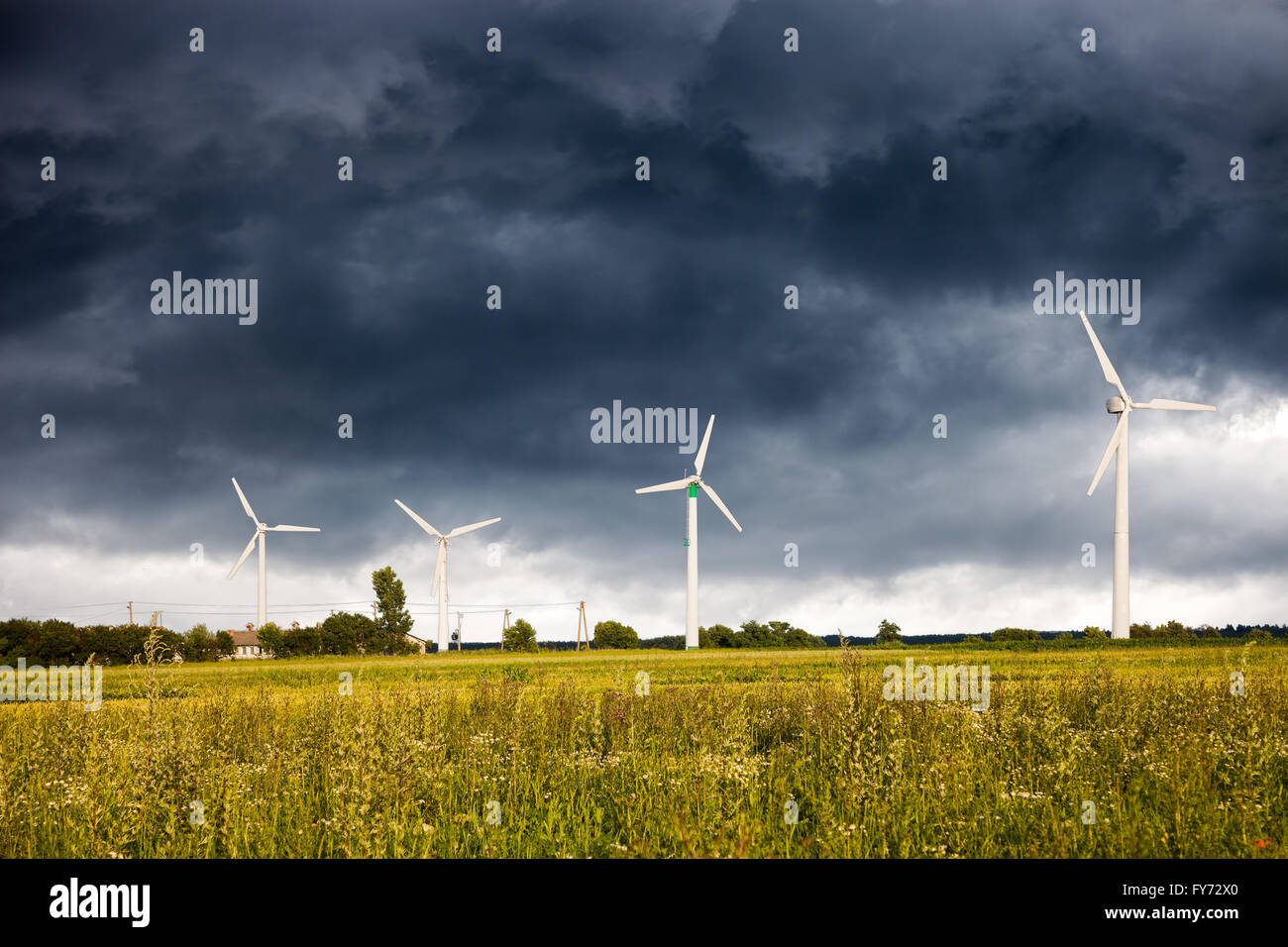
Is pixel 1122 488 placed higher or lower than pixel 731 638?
higher

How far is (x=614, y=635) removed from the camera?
69.6 meters

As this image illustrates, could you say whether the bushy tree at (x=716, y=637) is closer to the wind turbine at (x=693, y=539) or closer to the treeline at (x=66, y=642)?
the wind turbine at (x=693, y=539)

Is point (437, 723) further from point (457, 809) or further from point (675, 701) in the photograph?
point (675, 701)

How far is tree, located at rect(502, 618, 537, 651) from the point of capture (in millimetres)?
70875

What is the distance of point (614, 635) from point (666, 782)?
6193cm

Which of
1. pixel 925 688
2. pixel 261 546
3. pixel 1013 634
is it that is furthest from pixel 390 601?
pixel 925 688
